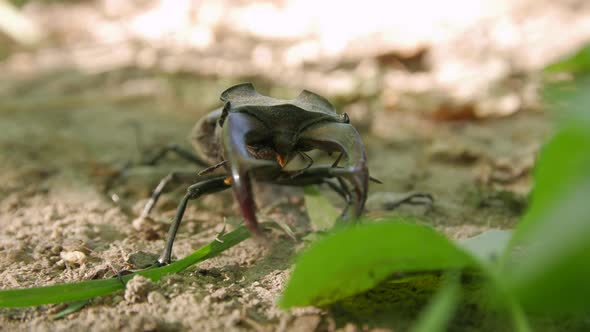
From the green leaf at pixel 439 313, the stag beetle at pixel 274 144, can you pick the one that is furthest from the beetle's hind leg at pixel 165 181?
the green leaf at pixel 439 313

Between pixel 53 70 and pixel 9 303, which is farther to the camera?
A: pixel 53 70

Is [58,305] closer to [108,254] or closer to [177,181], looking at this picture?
[108,254]

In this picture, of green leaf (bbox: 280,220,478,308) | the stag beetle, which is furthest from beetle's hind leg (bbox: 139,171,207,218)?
green leaf (bbox: 280,220,478,308)

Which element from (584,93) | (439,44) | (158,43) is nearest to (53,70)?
(158,43)

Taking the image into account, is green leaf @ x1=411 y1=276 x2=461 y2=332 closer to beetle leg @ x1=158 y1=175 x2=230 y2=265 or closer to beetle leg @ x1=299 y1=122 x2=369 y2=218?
beetle leg @ x1=299 y1=122 x2=369 y2=218

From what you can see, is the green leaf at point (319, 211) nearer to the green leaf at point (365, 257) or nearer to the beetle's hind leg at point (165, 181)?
the beetle's hind leg at point (165, 181)

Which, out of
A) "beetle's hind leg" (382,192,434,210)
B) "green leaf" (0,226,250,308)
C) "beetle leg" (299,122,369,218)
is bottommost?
"beetle's hind leg" (382,192,434,210)

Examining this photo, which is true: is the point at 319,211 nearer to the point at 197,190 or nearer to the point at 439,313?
the point at 197,190
